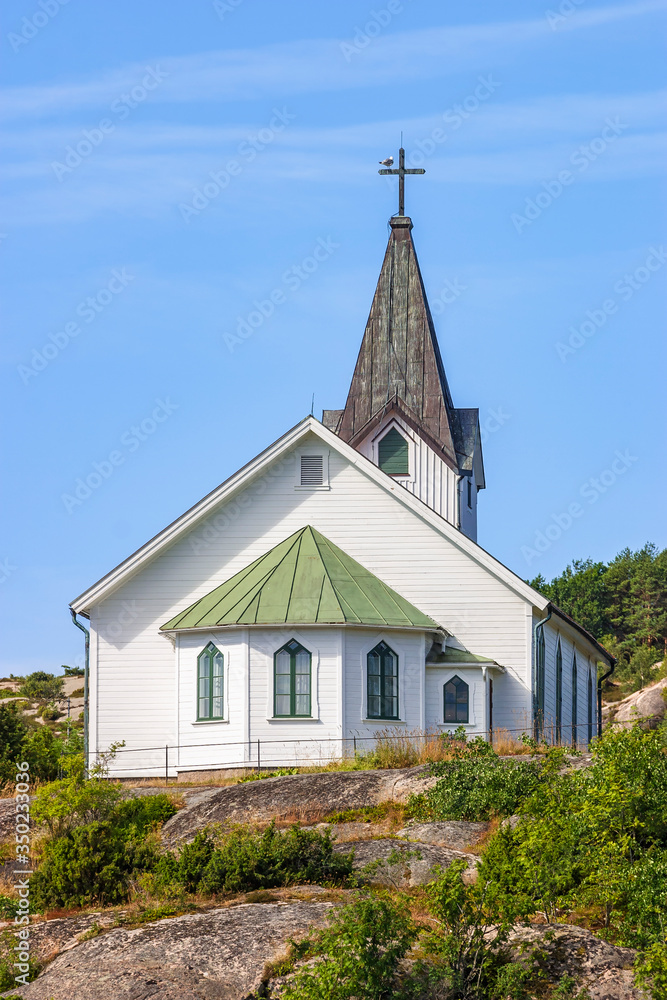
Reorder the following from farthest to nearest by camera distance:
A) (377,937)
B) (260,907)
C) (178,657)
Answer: (178,657) < (260,907) < (377,937)

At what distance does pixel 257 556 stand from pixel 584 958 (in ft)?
61.5

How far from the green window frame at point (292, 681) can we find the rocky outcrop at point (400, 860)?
9969 mm

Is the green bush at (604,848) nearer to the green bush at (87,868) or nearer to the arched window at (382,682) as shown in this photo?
the green bush at (87,868)

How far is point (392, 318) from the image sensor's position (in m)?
46.6

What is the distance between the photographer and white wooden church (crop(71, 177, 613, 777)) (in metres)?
29.7

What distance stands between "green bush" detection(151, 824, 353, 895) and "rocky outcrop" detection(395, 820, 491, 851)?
5.62 ft

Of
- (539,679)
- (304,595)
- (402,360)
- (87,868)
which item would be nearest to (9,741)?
(304,595)

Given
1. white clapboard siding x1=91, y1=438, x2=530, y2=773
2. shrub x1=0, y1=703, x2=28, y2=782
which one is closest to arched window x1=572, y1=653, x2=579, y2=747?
white clapboard siding x1=91, y1=438, x2=530, y2=773

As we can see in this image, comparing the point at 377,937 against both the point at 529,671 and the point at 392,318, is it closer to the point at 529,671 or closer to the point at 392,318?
the point at 529,671

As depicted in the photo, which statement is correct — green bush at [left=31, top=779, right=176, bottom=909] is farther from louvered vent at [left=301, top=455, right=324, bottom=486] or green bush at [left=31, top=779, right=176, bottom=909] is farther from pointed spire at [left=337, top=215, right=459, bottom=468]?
pointed spire at [left=337, top=215, right=459, bottom=468]

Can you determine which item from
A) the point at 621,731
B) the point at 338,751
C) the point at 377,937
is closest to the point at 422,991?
the point at 377,937

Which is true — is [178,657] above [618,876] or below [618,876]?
above

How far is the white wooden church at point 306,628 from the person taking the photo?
1171 inches

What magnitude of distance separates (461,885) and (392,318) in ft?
109
